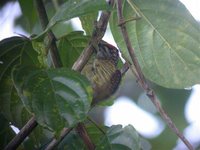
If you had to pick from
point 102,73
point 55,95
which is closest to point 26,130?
point 55,95

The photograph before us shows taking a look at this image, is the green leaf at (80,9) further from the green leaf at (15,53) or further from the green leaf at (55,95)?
the green leaf at (15,53)

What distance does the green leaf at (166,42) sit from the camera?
129cm

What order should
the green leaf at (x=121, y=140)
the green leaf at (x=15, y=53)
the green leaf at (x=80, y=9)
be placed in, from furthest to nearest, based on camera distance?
the green leaf at (x=15, y=53) < the green leaf at (x=121, y=140) < the green leaf at (x=80, y=9)

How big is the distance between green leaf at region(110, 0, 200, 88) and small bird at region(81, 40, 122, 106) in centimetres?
5

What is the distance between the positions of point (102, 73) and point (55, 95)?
0.20 m

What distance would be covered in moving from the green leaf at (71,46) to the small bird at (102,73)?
0.26 feet

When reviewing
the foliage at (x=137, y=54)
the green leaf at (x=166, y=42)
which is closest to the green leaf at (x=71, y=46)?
the foliage at (x=137, y=54)

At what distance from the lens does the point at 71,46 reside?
140 centimetres

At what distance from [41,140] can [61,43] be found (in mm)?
257

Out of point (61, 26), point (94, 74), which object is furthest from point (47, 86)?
point (61, 26)

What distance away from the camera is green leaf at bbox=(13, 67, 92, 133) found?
1.09 metres

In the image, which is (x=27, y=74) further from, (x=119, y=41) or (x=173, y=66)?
(x=173, y=66)

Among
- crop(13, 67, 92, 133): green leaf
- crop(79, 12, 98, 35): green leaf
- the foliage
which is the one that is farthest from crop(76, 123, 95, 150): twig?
crop(79, 12, 98, 35): green leaf

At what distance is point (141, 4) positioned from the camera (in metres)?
1.32
